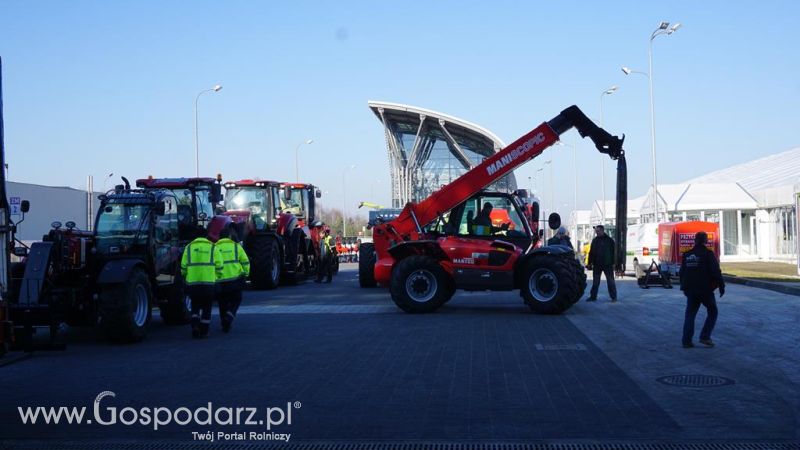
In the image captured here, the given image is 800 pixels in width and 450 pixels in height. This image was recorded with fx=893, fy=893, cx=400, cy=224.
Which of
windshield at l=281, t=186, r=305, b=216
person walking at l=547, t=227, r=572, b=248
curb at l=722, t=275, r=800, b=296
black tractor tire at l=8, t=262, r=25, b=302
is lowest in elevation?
curb at l=722, t=275, r=800, b=296

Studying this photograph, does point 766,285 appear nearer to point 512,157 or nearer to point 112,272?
point 512,157

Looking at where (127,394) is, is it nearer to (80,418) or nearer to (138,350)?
(80,418)

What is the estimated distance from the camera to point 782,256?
42.4 metres

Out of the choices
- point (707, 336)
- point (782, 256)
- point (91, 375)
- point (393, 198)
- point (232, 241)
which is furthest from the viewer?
point (393, 198)

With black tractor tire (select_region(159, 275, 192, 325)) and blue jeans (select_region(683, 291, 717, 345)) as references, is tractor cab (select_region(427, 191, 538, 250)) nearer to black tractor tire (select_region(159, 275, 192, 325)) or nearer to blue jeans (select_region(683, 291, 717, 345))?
black tractor tire (select_region(159, 275, 192, 325))

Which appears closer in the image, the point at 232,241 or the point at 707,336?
the point at 707,336

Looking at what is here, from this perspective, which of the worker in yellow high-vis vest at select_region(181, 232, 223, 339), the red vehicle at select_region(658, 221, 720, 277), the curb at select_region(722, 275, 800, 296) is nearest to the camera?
the worker in yellow high-vis vest at select_region(181, 232, 223, 339)

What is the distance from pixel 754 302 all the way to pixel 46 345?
14.9m

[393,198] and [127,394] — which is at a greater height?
[393,198]

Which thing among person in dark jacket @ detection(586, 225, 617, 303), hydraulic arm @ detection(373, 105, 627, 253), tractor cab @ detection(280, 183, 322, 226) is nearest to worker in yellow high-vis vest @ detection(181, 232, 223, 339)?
hydraulic arm @ detection(373, 105, 627, 253)

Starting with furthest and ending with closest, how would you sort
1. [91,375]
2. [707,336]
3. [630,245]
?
[630,245]
[707,336]
[91,375]

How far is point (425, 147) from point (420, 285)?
66.9m

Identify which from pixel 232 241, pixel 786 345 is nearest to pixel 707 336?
pixel 786 345

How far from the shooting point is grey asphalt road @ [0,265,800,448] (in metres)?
7.26
